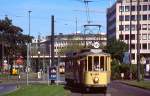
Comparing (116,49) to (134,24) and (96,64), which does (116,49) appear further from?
(96,64)

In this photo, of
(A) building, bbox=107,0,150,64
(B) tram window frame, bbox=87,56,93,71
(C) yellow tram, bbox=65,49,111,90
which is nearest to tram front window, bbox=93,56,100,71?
(C) yellow tram, bbox=65,49,111,90

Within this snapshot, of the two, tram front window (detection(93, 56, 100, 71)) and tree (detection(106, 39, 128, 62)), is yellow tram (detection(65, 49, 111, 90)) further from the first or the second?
tree (detection(106, 39, 128, 62))

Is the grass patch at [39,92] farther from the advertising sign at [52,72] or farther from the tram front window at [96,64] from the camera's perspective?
the advertising sign at [52,72]

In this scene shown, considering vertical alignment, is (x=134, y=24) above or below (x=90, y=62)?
above

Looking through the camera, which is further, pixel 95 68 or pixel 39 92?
pixel 95 68

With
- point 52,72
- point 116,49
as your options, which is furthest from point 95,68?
point 116,49

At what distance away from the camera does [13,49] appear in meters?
116

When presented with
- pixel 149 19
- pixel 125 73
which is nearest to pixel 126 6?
pixel 149 19

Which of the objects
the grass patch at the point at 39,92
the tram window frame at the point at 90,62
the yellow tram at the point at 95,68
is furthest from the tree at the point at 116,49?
the grass patch at the point at 39,92

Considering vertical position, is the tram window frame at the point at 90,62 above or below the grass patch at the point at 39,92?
above

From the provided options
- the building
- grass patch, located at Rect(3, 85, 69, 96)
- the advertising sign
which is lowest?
grass patch, located at Rect(3, 85, 69, 96)

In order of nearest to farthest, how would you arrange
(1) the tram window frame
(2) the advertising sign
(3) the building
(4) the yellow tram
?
(4) the yellow tram
(1) the tram window frame
(2) the advertising sign
(3) the building

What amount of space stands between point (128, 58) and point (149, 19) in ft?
323

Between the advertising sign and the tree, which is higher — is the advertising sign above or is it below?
below
